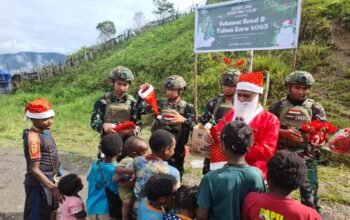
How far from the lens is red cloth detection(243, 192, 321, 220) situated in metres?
1.84

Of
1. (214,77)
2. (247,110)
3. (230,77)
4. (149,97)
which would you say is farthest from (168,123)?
(214,77)

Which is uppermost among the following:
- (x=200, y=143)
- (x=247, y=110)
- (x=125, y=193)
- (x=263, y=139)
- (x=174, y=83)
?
(x=174, y=83)

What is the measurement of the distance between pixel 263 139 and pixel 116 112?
196 cm

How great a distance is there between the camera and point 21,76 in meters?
20.0

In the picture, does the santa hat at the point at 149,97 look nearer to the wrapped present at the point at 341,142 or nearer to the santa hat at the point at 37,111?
the santa hat at the point at 37,111

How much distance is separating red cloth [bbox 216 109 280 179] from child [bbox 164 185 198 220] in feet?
1.91

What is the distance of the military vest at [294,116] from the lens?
3.40m

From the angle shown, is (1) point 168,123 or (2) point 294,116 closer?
(2) point 294,116

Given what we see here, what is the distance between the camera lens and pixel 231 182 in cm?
204

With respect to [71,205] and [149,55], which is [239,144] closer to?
[71,205]

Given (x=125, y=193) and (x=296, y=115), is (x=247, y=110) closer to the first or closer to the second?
(x=296, y=115)

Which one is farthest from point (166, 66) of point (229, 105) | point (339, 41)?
point (229, 105)

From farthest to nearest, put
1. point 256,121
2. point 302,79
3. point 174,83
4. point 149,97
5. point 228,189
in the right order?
point 149,97
point 174,83
point 302,79
point 256,121
point 228,189

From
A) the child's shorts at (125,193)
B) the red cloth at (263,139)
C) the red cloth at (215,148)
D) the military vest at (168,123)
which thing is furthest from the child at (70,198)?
the red cloth at (263,139)
